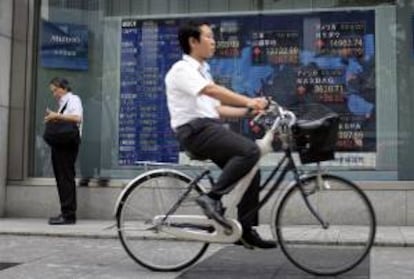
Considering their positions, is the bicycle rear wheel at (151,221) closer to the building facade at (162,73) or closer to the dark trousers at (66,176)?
the dark trousers at (66,176)

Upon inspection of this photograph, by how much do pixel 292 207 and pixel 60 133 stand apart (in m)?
4.62

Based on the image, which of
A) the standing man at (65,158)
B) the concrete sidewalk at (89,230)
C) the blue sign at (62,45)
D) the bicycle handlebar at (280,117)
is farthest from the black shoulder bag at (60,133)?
the bicycle handlebar at (280,117)

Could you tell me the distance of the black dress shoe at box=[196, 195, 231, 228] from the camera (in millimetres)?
5938

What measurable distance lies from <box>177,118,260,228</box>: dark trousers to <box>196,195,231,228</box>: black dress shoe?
0.24 ft

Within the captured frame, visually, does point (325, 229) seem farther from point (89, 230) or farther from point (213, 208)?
point (89, 230)

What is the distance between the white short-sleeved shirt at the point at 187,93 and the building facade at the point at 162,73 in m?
4.43

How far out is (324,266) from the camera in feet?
19.6

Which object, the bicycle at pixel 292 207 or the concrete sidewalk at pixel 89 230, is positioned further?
the concrete sidewalk at pixel 89 230

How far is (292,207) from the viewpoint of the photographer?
5945 millimetres

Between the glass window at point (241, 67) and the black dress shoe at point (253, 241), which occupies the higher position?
the glass window at point (241, 67)

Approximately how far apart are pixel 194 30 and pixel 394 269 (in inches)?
98.8

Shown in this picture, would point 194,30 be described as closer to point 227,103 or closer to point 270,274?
point 227,103

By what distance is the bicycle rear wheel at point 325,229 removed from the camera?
5.90 metres

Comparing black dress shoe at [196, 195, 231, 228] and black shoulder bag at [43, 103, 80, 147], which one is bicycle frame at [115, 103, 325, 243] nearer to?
black dress shoe at [196, 195, 231, 228]
